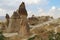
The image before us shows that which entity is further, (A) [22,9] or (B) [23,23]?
(A) [22,9]

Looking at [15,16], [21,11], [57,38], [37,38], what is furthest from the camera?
[15,16]

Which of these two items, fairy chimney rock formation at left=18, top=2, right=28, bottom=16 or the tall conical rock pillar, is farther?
fairy chimney rock formation at left=18, top=2, right=28, bottom=16

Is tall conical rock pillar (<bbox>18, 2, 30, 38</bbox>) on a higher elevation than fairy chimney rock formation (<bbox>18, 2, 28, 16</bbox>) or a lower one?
lower

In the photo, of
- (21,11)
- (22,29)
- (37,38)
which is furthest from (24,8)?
(37,38)

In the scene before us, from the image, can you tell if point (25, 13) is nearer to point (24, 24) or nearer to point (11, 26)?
point (24, 24)

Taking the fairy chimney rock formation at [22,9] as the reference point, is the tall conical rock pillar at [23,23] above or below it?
below

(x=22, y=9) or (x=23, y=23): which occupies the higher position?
(x=22, y=9)

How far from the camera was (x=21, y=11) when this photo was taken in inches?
2272

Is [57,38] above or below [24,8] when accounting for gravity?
below

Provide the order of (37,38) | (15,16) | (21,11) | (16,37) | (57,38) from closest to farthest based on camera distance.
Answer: (57,38), (37,38), (16,37), (21,11), (15,16)

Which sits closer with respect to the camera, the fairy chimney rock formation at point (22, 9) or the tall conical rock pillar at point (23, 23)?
the tall conical rock pillar at point (23, 23)

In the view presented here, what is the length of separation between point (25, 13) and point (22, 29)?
420 cm

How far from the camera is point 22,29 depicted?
57.2m

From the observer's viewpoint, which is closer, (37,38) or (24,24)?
(37,38)
